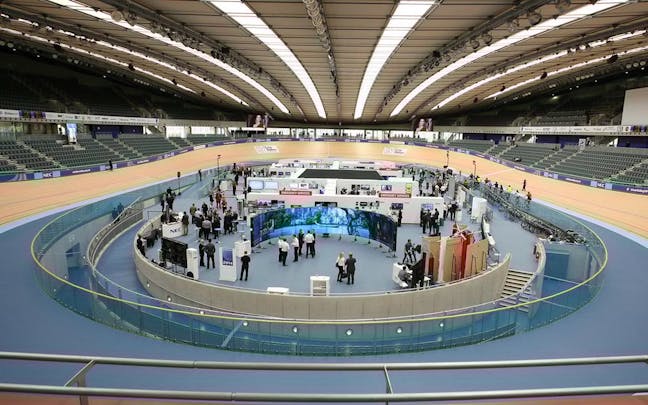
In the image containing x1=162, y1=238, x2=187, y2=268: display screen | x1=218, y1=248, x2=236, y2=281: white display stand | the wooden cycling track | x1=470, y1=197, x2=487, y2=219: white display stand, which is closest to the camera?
x1=162, y1=238, x2=187, y2=268: display screen

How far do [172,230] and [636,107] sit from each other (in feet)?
124

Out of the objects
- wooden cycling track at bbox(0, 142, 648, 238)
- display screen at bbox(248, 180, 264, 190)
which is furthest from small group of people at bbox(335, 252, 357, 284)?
wooden cycling track at bbox(0, 142, 648, 238)

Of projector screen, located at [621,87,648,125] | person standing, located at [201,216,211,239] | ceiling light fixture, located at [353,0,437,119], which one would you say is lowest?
person standing, located at [201,216,211,239]

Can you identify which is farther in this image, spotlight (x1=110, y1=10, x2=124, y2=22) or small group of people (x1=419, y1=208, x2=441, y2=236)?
small group of people (x1=419, y1=208, x2=441, y2=236)

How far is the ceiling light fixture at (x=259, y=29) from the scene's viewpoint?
13.8 metres

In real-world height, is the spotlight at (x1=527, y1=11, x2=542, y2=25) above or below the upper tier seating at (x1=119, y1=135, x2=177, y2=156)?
above

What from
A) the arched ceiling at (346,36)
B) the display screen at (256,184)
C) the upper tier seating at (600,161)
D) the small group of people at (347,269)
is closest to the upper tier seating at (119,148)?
the arched ceiling at (346,36)

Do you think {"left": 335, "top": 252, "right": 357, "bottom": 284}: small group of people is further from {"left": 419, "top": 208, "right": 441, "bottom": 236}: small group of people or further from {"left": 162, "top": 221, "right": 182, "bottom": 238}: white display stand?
{"left": 162, "top": 221, "right": 182, "bottom": 238}: white display stand

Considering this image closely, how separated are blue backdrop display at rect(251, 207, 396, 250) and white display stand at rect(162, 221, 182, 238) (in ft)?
14.9

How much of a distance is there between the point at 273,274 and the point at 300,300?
11.7ft

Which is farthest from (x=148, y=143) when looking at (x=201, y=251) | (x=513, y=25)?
(x=513, y=25)

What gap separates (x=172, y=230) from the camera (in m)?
17.8

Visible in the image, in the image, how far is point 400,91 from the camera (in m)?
33.2

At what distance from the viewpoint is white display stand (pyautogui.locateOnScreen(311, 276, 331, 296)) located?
1139cm
